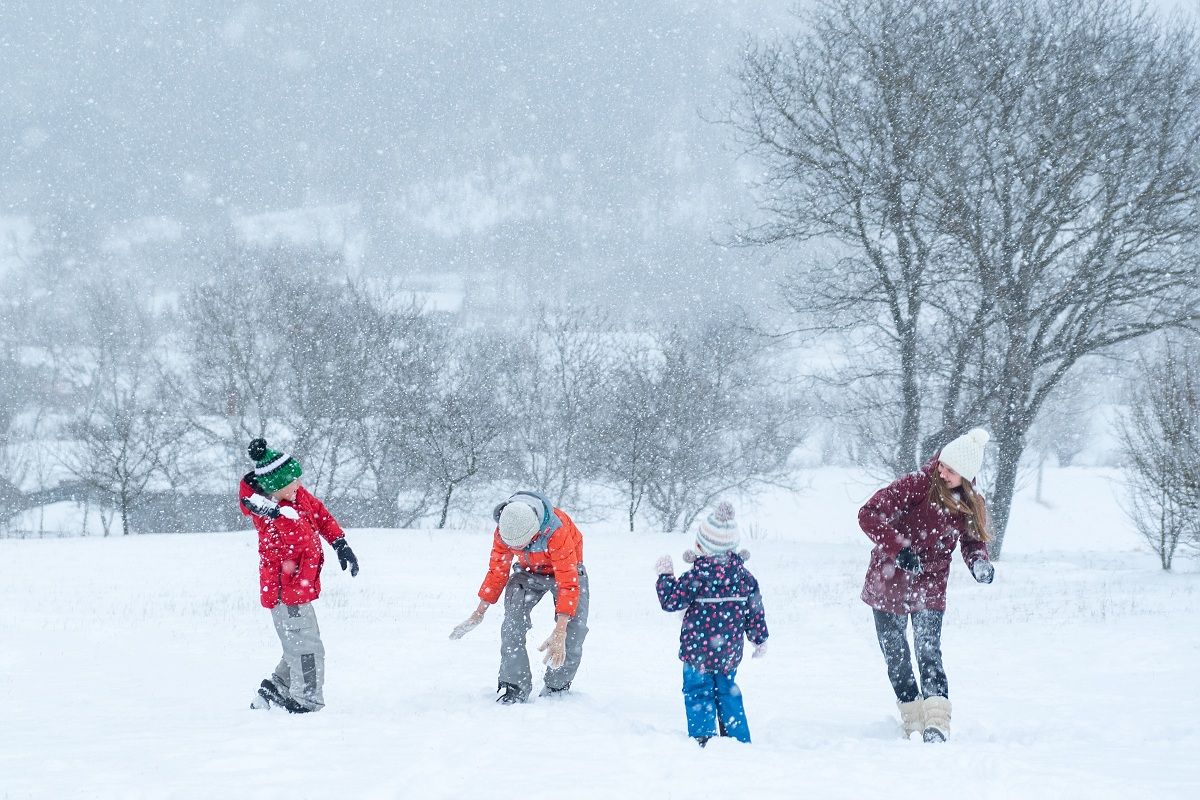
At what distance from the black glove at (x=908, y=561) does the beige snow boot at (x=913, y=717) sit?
33.8 inches

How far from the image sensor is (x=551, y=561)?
551 cm

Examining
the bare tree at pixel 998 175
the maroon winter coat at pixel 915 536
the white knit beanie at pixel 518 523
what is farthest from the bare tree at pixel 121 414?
the maroon winter coat at pixel 915 536

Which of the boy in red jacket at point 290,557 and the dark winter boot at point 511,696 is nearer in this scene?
the boy in red jacket at point 290,557

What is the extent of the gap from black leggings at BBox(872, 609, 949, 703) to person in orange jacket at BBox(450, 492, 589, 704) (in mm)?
1940

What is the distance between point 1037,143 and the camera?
1500 cm

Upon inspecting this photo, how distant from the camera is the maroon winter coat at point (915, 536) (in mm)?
4848

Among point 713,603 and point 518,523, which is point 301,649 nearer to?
point 518,523

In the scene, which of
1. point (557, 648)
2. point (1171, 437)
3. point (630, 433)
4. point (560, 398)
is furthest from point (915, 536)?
point (560, 398)

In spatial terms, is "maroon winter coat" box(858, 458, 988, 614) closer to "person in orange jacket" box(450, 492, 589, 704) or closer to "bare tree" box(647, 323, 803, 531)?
"person in orange jacket" box(450, 492, 589, 704)

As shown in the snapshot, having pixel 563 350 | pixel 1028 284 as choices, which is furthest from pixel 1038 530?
pixel 1028 284

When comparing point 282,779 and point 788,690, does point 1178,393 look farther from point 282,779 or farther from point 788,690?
point 282,779

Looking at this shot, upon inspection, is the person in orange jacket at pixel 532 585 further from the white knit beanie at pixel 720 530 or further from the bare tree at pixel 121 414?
the bare tree at pixel 121 414

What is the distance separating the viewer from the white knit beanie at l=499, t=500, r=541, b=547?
17.2ft

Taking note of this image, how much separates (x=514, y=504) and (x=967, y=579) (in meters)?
10.8
